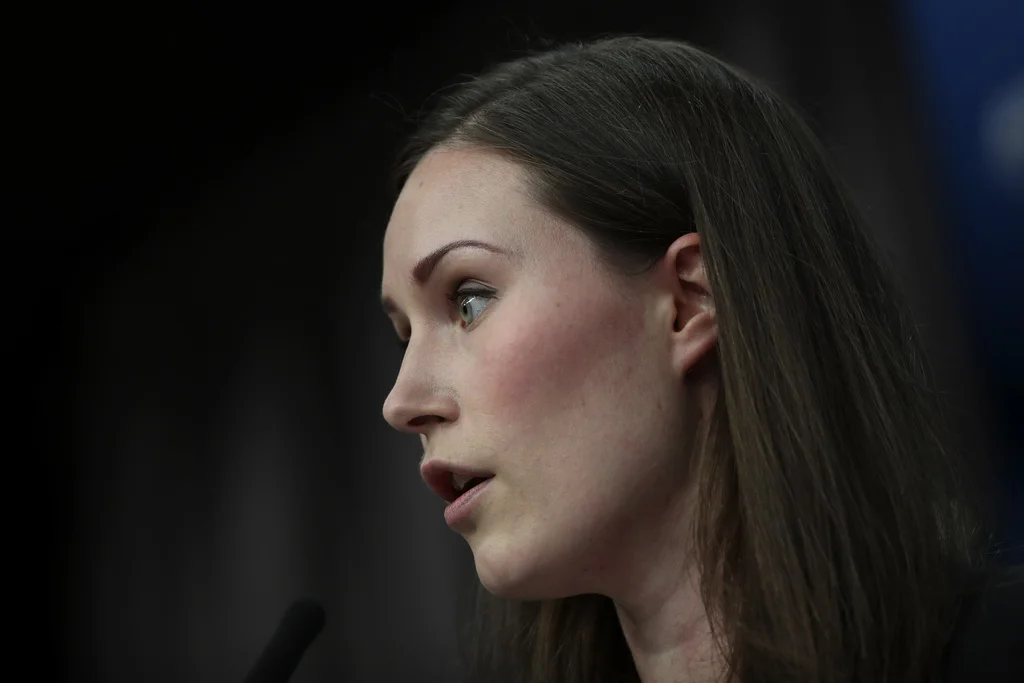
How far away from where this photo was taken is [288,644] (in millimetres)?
876

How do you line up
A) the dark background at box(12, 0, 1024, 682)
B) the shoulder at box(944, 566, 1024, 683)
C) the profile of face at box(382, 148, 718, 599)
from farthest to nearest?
the dark background at box(12, 0, 1024, 682)
the profile of face at box(382, 148, 718, 599)
the shoulder at box(944, 566, 1024, 683)

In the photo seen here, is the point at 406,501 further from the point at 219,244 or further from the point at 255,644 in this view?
the point at 219,244

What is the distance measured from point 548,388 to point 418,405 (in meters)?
0.12

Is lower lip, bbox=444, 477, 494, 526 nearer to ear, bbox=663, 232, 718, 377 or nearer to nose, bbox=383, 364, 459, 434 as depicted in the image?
nose, bbox=383, 364, 459, 434

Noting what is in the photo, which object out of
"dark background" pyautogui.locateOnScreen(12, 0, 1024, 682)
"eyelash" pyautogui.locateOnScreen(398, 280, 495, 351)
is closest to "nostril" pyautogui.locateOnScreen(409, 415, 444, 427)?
"eyelash" pyautogui.locateOnScreen(398, 280, 495, 351)

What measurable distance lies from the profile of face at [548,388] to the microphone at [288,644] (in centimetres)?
16

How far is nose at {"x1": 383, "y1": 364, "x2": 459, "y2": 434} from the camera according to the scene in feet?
2.76

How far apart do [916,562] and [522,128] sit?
489 mm

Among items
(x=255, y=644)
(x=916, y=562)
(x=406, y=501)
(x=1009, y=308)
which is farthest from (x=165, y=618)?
(x=1009, y=308)

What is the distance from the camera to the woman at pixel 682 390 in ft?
2.47

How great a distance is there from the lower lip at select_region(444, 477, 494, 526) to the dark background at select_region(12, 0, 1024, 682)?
35 centimetres

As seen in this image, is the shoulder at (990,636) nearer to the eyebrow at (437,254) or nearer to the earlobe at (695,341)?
the earlobe at (695,341)

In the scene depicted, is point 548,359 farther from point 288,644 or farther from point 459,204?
point 288,644

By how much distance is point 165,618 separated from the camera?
1.17 metres
